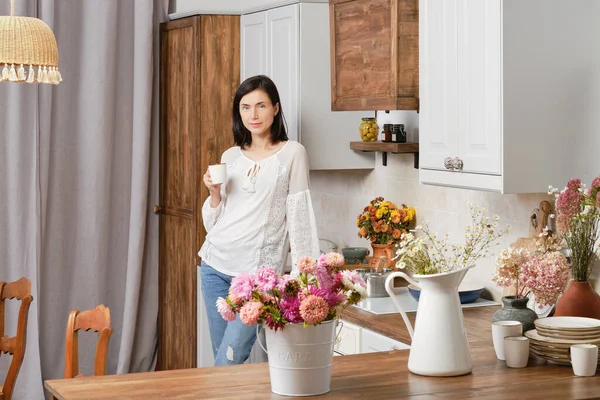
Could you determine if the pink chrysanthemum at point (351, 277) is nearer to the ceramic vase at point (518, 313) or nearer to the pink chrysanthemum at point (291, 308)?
the pink chrysanthemum at point (291, 308)

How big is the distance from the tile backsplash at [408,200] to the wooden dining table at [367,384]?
112 centimetres

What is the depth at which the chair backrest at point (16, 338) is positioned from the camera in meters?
3.61

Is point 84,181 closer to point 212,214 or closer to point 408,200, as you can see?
point 212,214

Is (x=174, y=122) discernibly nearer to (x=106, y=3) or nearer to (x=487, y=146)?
(x=106, y=3)

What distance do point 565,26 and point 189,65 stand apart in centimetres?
251

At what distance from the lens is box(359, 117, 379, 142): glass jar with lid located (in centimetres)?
425

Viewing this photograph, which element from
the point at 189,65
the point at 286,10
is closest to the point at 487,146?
the point at 286,10

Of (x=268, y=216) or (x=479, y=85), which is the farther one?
(x=268, y=216)

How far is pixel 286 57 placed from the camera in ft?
14.6

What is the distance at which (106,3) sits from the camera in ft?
17.5

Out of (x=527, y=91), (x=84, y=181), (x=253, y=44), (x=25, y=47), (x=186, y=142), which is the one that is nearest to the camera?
(x=527, y=91)

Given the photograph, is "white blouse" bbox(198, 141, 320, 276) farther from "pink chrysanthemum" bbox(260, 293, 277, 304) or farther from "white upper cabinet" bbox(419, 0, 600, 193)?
"pink chrysanthemum" bbox(260, 293, 277, 304)

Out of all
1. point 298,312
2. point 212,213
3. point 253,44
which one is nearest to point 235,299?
point 298,312

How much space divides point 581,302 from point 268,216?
1.59 m
